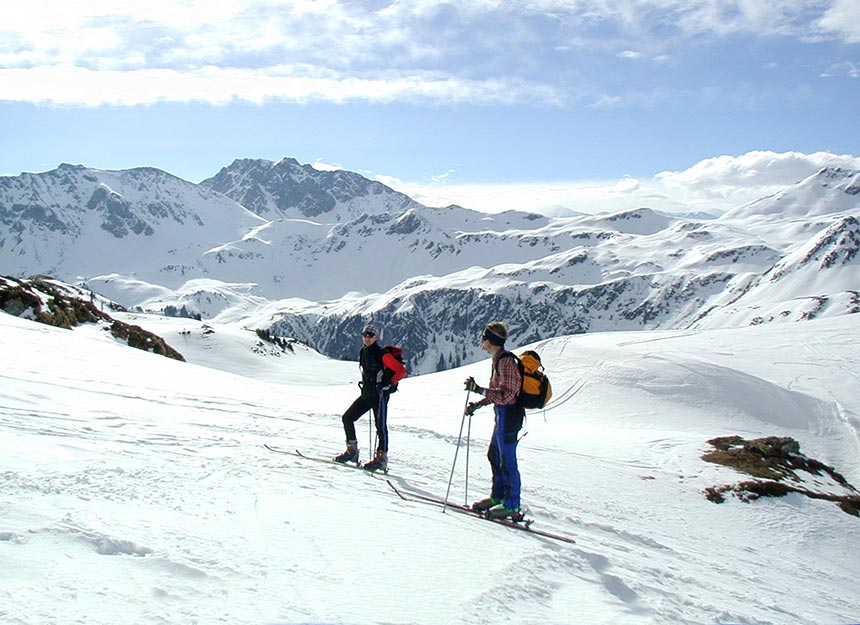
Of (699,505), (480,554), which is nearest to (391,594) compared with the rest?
(480,554)

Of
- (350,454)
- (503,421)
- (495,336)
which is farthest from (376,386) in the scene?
(503,421)

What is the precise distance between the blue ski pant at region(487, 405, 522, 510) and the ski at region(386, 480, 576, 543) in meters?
0.30

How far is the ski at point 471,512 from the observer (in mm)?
9016

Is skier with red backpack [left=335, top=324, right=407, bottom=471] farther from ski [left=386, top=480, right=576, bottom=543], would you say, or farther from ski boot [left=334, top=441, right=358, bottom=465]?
ski [left=386, top=480, right=576, bottom=543]

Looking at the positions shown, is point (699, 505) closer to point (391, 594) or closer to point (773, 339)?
point (391, 594)

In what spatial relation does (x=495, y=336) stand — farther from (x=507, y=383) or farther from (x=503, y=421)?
(x=503, y=421)

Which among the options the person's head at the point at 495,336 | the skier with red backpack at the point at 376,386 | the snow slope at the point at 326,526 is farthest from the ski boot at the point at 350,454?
the person's head at the point at 495,336

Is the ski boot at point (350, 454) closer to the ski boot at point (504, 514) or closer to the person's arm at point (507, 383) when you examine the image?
the ski boot at point (504, 514)

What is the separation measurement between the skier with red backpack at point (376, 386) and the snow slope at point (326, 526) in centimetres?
65

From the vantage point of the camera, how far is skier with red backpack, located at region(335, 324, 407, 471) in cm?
1141

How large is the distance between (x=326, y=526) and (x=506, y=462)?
3331 mm

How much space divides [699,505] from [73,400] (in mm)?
14631

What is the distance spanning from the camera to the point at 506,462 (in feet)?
31.5

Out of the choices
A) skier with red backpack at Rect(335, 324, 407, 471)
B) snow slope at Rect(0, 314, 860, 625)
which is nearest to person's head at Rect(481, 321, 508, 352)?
skier with red backpack at Rect(335, 324, 407, 471)
